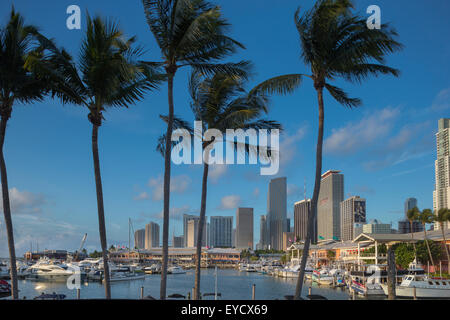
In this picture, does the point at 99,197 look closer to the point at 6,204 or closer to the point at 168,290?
the point at 6,204

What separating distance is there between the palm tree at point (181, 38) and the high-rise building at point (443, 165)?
111 metres

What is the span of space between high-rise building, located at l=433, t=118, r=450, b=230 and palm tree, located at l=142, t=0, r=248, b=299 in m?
111

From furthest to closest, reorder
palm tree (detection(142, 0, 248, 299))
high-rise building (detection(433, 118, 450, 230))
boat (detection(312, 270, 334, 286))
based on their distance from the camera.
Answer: high-rise building (detection(433, 118, 450, 230)) < boat (detection(312, 270, 334, 286)) < palm tree (detection(142, 0, 248, 299))

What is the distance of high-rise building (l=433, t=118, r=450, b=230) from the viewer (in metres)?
118

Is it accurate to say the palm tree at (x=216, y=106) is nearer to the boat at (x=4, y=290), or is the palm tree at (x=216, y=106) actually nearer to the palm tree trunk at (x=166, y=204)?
the palm tree trunk at (x=166, y=204)

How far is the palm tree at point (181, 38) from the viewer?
15.0m

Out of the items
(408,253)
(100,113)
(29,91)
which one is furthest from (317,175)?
(408,253)

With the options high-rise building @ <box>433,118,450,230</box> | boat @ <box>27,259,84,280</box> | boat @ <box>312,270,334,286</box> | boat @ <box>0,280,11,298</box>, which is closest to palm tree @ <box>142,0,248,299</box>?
boat @ <box>0,280,11,298</box>

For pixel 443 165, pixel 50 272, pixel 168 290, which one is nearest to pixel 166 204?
pixel 168 290

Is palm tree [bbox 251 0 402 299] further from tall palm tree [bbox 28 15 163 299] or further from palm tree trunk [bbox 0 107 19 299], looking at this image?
palm tree trunk [bbox 0 107 19 299]

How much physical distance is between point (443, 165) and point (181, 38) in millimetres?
169602

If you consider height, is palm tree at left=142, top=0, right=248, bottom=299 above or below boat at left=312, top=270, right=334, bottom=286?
above

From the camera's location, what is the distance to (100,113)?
1580 cm

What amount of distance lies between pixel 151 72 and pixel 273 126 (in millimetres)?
6671
